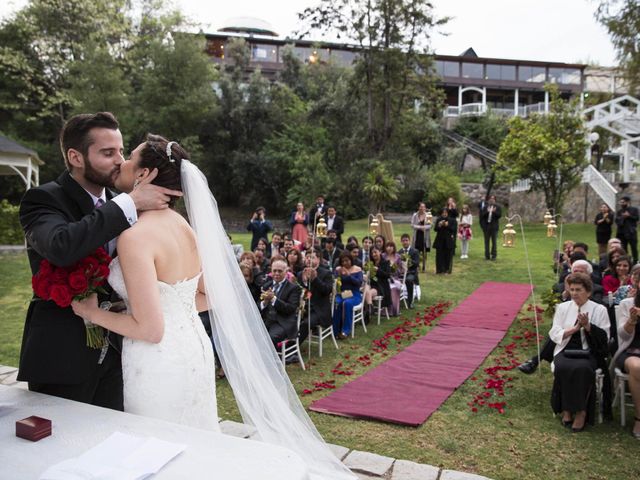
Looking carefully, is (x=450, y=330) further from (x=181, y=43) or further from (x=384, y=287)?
(x=181, y=43)

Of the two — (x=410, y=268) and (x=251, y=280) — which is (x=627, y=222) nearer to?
(x=410, y=268)

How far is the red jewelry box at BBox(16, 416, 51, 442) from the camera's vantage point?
191 centimetres

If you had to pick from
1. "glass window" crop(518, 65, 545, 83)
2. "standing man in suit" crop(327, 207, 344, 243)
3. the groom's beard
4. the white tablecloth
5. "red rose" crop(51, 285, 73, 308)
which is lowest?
the white tablecloth

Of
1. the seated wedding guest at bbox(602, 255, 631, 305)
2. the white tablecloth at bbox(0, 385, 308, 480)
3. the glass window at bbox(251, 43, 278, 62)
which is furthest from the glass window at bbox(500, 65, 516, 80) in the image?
the white tablecloth at bbox(0, 385, 308, 480)

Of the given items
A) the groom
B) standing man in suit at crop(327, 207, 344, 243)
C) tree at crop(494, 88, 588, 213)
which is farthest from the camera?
tree at crop(494, 88, 588, 213)

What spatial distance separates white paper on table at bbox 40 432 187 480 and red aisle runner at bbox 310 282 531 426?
3728mm

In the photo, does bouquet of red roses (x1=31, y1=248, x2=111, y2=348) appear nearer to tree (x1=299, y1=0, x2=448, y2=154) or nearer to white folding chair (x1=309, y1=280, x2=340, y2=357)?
white folding chair (x1=309, y1=280, x2=340, y2=357)

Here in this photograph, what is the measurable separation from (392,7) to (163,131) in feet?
42.5

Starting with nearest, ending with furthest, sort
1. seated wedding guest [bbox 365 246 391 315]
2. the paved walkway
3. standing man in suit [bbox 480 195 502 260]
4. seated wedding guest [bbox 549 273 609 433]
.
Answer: the paved walkway, seated wedding guest [bbox 549 273 609 433], seated wedding guest [bbox 365 246 391 315], standing man in suit [bbox 480 195 502 260]

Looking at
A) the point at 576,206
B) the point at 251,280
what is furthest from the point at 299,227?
the point at 576,206

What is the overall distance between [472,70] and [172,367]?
42.1 m

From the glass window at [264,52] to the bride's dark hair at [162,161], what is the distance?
37.3m

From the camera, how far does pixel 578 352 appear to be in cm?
525

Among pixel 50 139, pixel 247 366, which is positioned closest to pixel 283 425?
pixel 247 366
